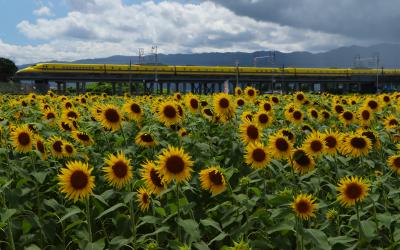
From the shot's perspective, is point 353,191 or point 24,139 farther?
point 24,139

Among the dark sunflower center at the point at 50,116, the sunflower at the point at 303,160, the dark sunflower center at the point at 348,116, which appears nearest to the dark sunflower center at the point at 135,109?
the dark sunflower center at the point at 50,116

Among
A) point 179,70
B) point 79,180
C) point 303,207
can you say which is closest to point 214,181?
point 303,207

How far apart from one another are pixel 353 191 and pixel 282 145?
0.98 m

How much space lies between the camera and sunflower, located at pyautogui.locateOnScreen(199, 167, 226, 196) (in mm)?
4504

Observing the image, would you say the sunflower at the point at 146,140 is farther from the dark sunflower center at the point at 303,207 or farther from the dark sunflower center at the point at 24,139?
the dark sunflower center at the point at 303,207

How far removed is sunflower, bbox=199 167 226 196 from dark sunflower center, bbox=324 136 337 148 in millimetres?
1702

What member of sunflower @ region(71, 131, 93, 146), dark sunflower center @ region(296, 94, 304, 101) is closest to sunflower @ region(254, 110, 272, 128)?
sunflower @ region(71, 131, 93, 146)

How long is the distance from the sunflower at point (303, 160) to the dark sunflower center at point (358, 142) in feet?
2.83

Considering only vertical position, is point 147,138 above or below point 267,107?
below

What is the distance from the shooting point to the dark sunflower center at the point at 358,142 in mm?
5768

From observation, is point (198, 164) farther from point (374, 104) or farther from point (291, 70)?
point (291, 70)

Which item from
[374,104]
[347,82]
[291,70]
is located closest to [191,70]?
[291,70]

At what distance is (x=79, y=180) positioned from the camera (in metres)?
4.07

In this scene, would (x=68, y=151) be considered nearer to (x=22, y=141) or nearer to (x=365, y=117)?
(x=22, y=141)
